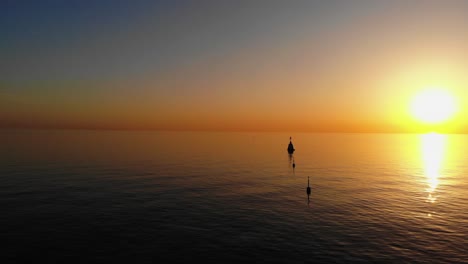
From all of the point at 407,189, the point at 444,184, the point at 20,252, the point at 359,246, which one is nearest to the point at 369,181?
the point at 407,189

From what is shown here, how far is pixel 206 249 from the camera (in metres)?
28.1

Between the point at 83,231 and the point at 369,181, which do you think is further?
the point at 369,181

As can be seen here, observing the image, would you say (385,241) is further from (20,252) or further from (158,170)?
(158,170)

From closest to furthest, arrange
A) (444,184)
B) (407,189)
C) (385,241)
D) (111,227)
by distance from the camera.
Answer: (385,241), (111,227), (407,189), (444,184)

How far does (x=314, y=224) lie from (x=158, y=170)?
170ft

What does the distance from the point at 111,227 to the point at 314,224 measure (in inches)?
899

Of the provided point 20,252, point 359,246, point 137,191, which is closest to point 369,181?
point 359,246

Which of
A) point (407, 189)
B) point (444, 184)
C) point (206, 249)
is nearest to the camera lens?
point (206, 249)

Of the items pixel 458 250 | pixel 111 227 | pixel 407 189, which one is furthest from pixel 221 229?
pixel 407 189

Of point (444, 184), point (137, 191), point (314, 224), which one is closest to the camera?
point (314, 224)

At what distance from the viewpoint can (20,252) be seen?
2641 cm

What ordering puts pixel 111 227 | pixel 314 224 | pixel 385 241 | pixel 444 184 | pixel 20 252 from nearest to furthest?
1. pixel 20 252
2. pixel 385 241
3. pixel 111 227
4. pixel 314 224
5. pixel 444 184

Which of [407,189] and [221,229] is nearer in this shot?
[221,229]

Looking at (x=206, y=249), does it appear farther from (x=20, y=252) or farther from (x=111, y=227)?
(x=20, y=252)
